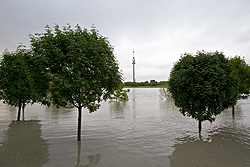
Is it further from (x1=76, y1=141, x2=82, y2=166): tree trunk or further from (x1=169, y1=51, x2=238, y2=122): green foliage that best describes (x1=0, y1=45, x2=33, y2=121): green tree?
(x1=169, y1=51, x2=238, y2=122): green foliage

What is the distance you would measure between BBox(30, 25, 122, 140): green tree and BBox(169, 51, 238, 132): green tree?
4.01m

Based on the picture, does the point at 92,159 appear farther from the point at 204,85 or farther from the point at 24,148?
the point at 204,85

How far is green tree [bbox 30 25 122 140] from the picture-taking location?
6.29 m

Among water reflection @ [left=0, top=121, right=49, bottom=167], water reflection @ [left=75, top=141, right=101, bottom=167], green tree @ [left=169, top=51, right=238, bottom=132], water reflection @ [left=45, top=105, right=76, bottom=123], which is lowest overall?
water reflection @ [left=75, top=141, right=101, bottom=167]

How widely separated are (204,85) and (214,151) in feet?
10.7

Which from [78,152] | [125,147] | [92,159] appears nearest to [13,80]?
[78,152]

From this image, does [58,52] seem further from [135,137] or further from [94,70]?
[135,137]

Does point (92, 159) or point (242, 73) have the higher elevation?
point (242, 73)

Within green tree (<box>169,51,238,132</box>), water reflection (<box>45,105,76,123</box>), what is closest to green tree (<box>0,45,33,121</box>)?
water reflection (<box>45,105,76,123</box>)

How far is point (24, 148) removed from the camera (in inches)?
285

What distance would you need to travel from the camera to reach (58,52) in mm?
6309

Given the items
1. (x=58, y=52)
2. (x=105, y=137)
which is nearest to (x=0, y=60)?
(x=58, y=52)

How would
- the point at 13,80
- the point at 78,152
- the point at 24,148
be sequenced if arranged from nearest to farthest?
the point at 78,152 → the point at 24,148 → the point at 13,80

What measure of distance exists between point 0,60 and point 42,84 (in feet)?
25.9
